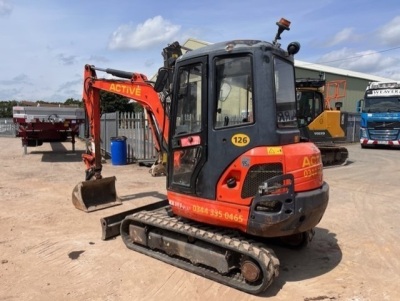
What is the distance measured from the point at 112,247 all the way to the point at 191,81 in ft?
8.29

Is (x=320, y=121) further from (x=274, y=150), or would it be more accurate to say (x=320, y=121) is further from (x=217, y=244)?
(x=217, y=244)

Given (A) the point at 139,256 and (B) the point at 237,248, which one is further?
(A) the point at 139,256

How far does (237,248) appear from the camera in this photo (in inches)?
170

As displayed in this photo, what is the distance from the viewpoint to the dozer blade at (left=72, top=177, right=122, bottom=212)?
7555 mm

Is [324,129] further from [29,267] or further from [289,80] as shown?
[29,267]

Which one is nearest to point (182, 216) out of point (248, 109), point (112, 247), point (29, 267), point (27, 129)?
point (112, 247)

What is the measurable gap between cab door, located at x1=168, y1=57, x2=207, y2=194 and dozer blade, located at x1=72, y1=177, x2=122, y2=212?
2960 mm

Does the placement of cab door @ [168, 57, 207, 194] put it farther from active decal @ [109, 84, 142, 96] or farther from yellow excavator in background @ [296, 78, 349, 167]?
yellow excavator in background @ [296, 78, 349, 167]

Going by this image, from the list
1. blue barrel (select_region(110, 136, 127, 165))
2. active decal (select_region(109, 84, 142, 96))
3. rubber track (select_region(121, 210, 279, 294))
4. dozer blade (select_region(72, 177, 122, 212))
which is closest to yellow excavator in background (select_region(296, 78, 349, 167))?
blue barrel (select_region(110, 136, 127, 165))

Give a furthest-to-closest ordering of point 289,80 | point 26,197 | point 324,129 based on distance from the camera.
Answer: point 324,129 < point 26,197 < point 289,80

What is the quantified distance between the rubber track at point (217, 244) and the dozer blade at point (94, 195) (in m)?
2.16

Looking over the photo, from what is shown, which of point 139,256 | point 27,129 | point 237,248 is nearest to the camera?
point 237,248

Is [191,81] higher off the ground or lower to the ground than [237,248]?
higher

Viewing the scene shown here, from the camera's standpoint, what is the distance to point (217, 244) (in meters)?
4.48
